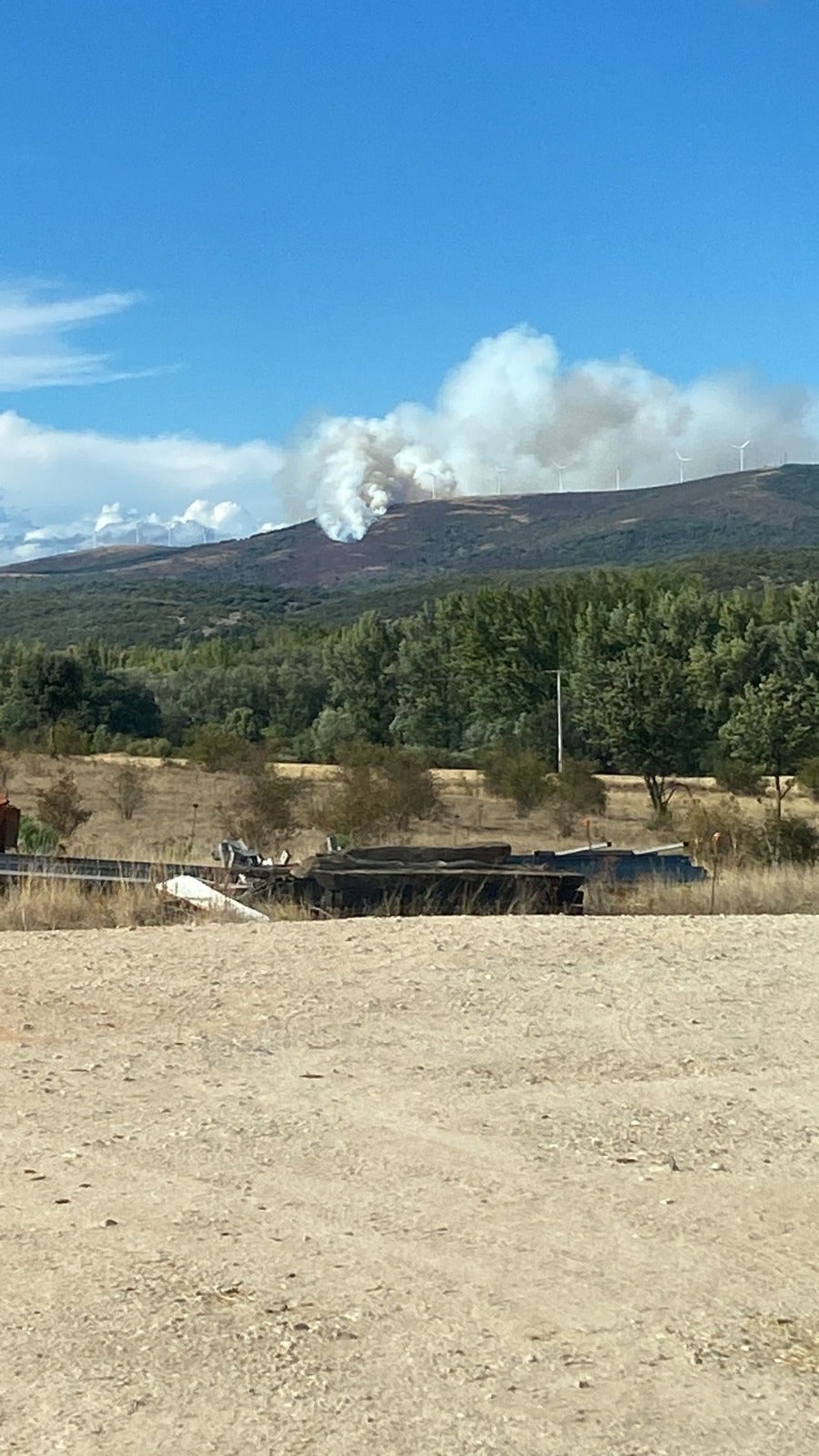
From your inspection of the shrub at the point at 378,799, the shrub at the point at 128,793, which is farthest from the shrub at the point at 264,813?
the shrub at the point at 128,793

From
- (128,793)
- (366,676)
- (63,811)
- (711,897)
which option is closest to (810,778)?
(128,793)

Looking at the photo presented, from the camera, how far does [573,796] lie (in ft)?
114

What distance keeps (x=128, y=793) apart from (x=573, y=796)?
978 centimetres

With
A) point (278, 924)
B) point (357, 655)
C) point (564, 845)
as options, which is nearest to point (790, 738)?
point (564, 845)

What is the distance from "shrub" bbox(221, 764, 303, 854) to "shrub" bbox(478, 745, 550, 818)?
19.2 ft

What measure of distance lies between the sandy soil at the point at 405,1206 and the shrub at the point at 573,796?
2420 cm

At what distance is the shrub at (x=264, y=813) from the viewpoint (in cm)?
2461

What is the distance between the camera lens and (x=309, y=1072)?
22.2ft

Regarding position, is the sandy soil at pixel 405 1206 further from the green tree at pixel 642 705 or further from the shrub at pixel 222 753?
the shrub at pixel 222 753

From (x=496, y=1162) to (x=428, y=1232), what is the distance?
0.79m

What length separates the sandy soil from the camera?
3.70 meters

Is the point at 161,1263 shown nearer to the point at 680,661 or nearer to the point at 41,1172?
the point at 41,1172

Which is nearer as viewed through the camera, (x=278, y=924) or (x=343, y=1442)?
(x=343, y=1442)

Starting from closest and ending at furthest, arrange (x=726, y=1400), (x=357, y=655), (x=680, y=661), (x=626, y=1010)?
(x=726, y=1400)
(x=626, y=1010)
(x=680, y=661)
(x=357, y=655)
